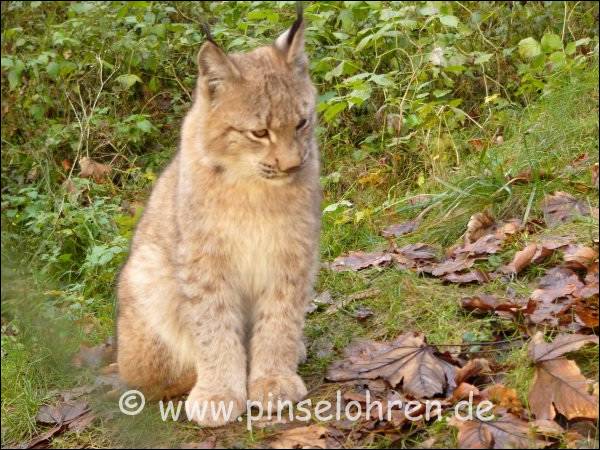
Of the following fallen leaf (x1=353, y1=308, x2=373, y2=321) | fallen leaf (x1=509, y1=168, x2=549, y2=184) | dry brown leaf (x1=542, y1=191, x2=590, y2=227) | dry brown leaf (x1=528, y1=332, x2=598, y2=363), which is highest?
fallen leaf (x1=509, y1=168, x2=549, y2=184)

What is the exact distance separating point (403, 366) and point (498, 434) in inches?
26.0

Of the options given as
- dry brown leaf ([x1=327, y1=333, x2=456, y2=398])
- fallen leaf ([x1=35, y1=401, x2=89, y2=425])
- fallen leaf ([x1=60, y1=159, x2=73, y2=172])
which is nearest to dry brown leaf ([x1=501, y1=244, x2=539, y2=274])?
dry brown leaf ([x1=327, y1=333, x2=456, y2=398])


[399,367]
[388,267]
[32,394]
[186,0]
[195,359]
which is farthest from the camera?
[186,0]

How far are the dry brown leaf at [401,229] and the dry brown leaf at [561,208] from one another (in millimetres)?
971

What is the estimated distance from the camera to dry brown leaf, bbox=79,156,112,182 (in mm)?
7715

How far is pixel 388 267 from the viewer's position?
5391mm

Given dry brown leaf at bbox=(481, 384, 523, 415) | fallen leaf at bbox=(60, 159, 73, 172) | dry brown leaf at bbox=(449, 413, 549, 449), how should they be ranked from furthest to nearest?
1. fallen leaf at bbox=(60, 159, 73, 172)
2. dry brown leaf at bbox=(481, 384, 523, 415)
3. dry brown leaf at bbox=(449, 413, 549, 449)

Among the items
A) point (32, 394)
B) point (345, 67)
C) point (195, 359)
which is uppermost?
point (345, 67)

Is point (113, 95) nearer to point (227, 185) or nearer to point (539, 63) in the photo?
point (539, 63)

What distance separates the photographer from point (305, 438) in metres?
3.79

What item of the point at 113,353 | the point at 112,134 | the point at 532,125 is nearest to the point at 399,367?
the point at 113,353

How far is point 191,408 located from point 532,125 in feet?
10.9

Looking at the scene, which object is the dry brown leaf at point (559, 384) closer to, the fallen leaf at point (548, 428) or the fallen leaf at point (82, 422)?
the fallen leaf at point (548, 428)

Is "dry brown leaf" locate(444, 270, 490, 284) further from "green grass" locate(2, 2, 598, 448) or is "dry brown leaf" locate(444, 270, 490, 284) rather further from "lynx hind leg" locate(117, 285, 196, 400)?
"lynx hind leg" locate(117, 285, 196, 400)
